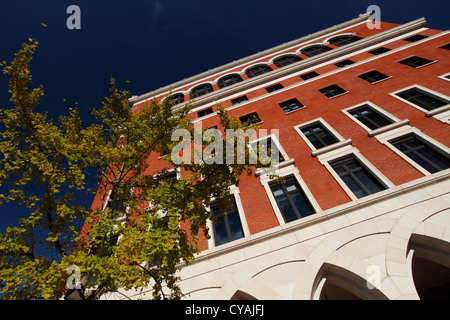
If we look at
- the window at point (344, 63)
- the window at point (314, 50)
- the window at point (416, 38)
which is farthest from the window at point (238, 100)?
the window at point (416, 38)

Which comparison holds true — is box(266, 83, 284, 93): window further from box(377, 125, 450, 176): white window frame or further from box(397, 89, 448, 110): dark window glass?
→ box(377, 125, 450, 176): white window frame

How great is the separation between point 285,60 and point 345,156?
57.1ft

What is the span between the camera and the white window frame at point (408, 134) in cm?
923

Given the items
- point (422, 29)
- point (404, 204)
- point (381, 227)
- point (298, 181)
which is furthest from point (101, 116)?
point (422, 29)

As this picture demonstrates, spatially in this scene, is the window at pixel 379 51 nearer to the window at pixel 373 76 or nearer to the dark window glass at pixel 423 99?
the window at pixel 373 76

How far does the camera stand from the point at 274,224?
9.42 m

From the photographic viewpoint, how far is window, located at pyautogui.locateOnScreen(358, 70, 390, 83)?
15.7 meters

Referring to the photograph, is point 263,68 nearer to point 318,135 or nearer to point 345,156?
point 318,135

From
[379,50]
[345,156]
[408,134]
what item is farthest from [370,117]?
[379,50]

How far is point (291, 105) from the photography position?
661 inches

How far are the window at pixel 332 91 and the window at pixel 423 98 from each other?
3.50 m
